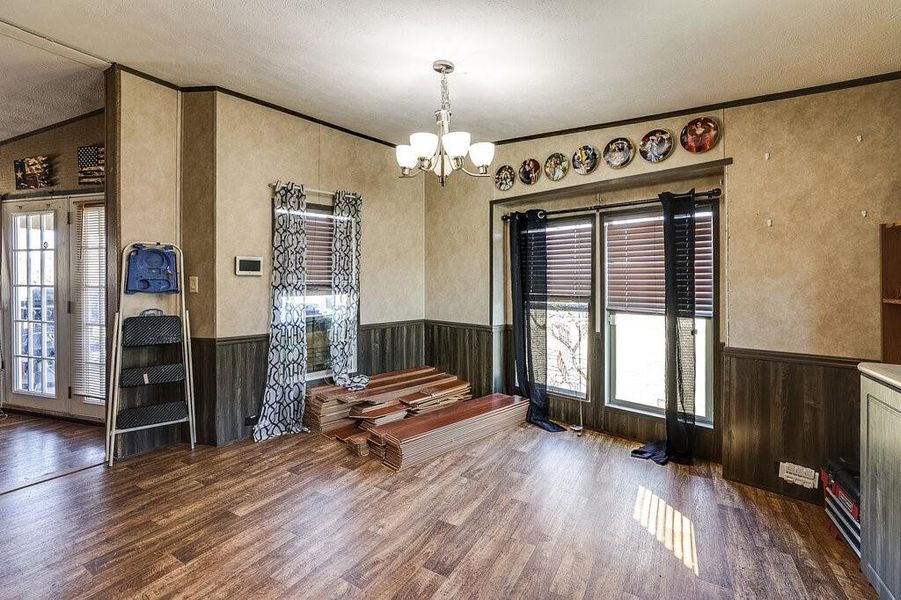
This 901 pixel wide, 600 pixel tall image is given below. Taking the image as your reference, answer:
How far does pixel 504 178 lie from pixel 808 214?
260 centimetres

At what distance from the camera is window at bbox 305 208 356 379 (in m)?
4.28

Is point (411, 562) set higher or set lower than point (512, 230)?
lower

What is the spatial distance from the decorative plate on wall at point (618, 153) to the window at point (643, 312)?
1.62 ft

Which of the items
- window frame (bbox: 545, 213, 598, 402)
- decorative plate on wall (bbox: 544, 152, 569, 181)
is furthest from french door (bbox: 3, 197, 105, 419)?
window frame (bbox: 545, 213, 598, 402)

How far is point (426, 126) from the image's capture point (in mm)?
4230

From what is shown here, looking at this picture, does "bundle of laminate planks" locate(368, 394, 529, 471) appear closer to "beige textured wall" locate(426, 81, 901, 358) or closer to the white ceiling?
"beige textured wall" locate(426, 81, 901, 358)

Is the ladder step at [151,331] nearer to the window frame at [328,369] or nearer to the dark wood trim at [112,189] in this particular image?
the dark wood trim at [112,189]

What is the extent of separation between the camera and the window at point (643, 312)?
145 inches

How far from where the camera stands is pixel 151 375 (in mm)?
3416

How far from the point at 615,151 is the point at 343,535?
3.66 meters

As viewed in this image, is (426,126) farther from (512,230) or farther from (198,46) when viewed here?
(198,46)

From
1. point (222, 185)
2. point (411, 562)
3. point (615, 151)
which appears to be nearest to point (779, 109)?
point (615, 151)

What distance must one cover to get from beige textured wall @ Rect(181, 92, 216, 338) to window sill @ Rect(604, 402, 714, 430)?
3648 mm

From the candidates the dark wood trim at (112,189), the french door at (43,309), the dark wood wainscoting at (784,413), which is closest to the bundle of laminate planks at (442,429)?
the dark wood wainscoting at (784,413)
